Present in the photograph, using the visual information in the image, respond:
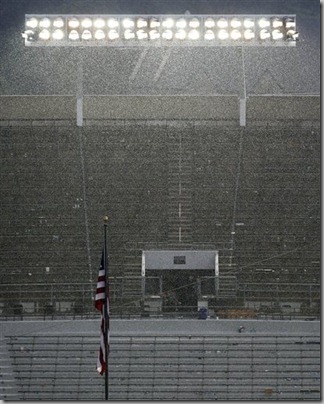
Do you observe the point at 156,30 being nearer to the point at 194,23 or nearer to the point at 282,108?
the point at 194,23

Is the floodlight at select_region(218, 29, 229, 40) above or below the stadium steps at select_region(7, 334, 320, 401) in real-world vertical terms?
above

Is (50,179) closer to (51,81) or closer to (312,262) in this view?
(51,81)

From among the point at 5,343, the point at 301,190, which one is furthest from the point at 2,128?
the point at 5,343

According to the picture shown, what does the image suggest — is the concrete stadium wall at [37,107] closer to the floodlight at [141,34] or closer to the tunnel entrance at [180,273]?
the floodlight at [141,34]

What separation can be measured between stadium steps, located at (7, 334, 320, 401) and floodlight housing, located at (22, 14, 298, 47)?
3544mm

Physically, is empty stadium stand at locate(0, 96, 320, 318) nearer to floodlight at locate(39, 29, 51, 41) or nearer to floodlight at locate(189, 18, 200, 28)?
floodlight at locate(39, 29, 51, 41)

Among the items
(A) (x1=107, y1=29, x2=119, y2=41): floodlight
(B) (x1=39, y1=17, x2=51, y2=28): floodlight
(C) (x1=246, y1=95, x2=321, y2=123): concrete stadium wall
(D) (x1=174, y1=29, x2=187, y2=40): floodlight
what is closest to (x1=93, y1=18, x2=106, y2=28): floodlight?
(A) (x1=107, y1=29, x2=119, y2=41): floodlight

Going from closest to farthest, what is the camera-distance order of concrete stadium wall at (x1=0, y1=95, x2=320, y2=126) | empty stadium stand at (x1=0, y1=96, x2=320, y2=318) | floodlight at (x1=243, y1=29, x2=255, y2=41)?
floodlight at (x1=243, y1=29, x2=255, y2=41) → empty stadium stand at (x1=0, y1=96, x2=320, y2=318) → concrete stadium wall at (x1=0, y1=95, x2=320, y2=126)

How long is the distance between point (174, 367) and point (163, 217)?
3665 mm

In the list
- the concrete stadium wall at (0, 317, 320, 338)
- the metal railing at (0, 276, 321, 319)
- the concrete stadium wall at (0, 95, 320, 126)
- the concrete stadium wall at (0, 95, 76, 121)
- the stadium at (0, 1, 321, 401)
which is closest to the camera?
the stadium at (0, 1, 321, 401)

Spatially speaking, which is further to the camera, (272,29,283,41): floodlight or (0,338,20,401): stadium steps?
(272,29,283,41): floodlight

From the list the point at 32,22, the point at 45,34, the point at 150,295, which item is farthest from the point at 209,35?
the point at 150,295

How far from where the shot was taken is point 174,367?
436 inches

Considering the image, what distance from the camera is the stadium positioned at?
11.1 meters
